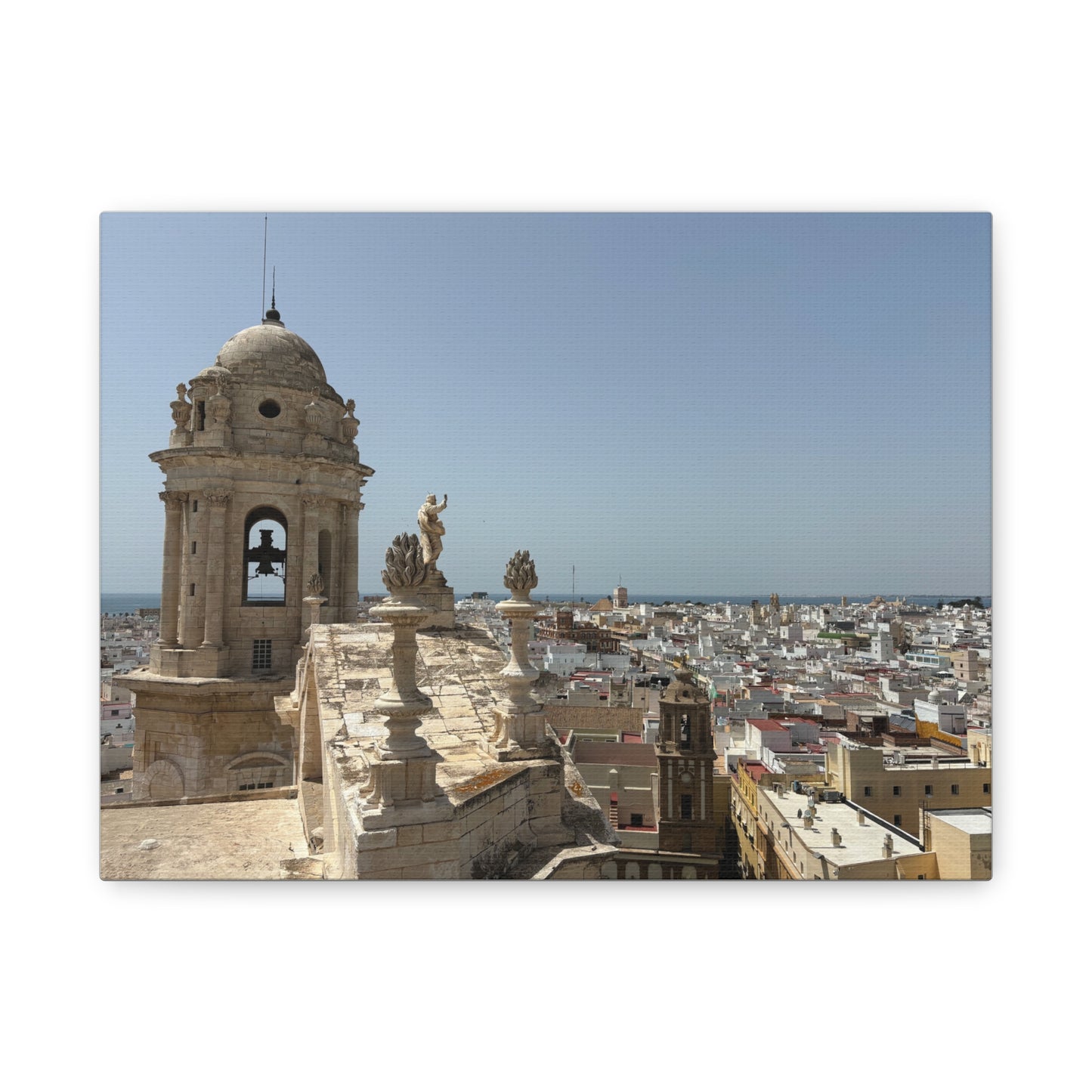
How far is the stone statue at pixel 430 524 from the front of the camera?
254 inches

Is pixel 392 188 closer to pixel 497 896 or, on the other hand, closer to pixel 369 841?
pixel 369 841

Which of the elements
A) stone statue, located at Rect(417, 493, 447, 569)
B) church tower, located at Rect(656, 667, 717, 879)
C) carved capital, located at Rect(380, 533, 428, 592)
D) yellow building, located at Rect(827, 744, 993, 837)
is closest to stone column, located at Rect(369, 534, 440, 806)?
carved capital, located at Rect(380, 533, 428, 592)

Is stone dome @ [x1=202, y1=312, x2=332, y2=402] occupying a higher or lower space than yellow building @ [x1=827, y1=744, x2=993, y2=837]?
higher

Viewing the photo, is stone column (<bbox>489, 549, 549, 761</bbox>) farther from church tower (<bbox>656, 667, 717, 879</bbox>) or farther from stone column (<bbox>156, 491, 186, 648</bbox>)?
stone column (<bbox>156, 491, 186, 648</bbox>)

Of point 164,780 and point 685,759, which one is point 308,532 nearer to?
point 164,780

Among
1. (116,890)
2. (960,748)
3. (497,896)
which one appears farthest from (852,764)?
(116,890)

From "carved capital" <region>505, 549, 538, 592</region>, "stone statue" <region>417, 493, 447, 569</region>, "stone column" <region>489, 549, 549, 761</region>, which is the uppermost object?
"stone statue" <region>417, 493, 447, 569</region>

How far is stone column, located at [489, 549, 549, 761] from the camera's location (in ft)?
17.3

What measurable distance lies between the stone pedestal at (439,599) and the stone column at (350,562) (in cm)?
562

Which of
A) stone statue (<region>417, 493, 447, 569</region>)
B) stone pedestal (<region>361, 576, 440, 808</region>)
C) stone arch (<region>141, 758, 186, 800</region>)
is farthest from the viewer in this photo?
stone arch (<region>141, 758, 186, 800</region>)

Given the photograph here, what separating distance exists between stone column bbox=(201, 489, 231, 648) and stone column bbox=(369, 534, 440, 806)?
8110 millimetres

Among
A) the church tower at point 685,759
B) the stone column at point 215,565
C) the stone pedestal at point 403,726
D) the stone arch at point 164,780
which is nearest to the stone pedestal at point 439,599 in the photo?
the stone pedestal at point 403,726

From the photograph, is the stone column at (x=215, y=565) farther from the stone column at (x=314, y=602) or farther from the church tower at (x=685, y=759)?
the church tower at (x=685, y=759)

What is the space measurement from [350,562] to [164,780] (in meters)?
4.56
